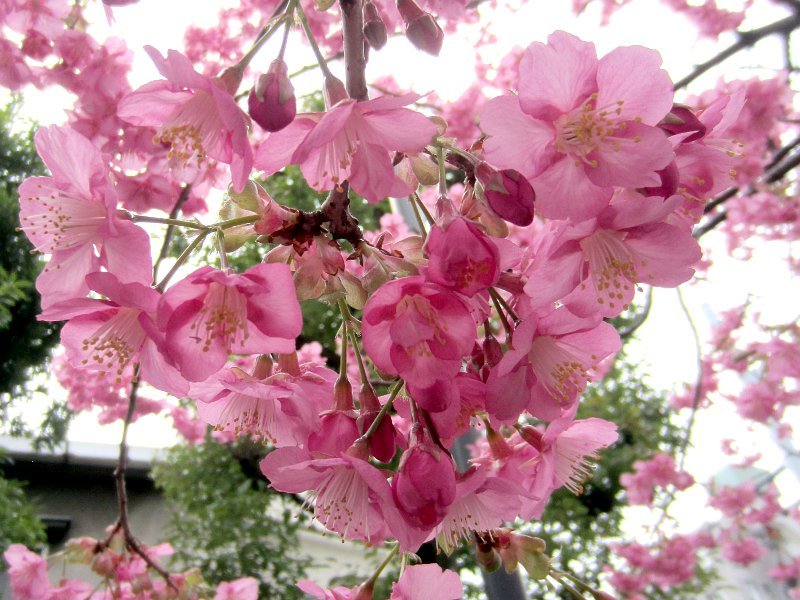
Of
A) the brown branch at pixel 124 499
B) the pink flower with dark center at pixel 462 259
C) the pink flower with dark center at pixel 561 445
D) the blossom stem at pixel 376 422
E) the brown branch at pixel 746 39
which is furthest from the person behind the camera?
the brown branch at pixel 746 39

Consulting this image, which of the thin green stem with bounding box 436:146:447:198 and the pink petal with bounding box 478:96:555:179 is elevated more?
the pink petal with bounding box 478:96:555:179

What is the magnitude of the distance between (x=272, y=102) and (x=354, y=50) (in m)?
0.15

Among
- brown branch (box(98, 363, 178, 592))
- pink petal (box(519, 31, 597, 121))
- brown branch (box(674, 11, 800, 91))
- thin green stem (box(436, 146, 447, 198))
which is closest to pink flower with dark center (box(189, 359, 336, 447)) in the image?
thin green stem (box(436, 146, 447, 198))

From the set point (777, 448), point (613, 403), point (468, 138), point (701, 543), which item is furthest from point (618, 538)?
point (468, 138)

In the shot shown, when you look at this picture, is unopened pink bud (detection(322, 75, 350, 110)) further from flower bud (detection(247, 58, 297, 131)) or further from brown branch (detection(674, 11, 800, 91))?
brown branch (detection(674, 11, 800, 91))

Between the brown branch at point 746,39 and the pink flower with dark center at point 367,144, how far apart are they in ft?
5.54

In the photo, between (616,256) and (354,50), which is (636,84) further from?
(354,50)

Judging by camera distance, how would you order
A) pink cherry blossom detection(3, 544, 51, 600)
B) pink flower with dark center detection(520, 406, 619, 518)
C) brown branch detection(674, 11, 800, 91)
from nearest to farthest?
pink flower with dark center detection(520, 406, 619, 518)
pink cherry blossom detection(3, 544, 51, 600)
brown branch detection(674, 11, 800, 91)

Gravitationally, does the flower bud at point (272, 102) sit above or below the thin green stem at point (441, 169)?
above

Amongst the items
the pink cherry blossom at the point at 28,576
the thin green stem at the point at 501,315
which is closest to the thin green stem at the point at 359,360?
the thin green stem at the point at 501,315

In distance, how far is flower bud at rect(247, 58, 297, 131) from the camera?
0.53 m

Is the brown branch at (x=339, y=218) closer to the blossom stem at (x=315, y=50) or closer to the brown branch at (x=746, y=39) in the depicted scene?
the blossom stem at (x=315, y=50)

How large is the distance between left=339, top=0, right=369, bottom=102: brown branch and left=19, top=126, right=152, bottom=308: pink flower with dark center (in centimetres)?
25

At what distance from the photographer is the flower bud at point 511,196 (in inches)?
19.7
